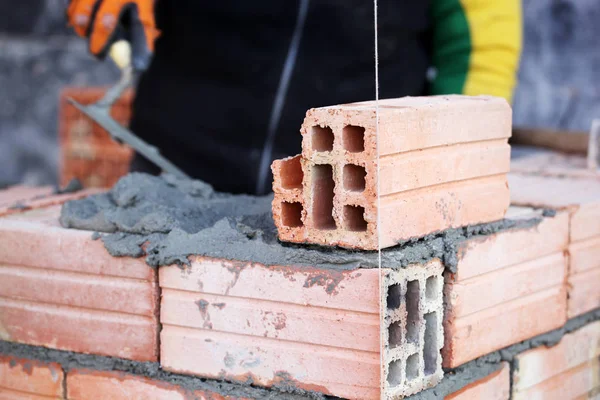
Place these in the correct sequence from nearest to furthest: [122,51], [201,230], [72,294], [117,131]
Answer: [201,230] → [72,294] → [117,131] → [122,51]

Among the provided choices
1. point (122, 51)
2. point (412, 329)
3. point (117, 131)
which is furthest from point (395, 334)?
point (122, 51)

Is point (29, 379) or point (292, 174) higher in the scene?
point (292, 174)

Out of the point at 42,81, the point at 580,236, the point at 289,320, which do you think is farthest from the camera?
the point at 42,81

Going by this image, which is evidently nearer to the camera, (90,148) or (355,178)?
(355,178)

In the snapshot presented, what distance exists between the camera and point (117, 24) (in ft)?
8.75

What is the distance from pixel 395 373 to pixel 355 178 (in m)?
0.40

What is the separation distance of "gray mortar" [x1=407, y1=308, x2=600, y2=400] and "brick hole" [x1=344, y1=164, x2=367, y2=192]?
457mm

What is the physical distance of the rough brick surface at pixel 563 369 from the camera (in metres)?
2.28

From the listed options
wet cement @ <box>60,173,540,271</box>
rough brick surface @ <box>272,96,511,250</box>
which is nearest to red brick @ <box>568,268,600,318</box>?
wet cement @ <box>60,173,540,271</box>

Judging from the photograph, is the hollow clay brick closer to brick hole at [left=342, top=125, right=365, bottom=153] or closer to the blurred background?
brick hole at [left=342, top=125, right=365, bottom=153]

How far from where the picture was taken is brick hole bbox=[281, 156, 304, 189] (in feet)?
6.07

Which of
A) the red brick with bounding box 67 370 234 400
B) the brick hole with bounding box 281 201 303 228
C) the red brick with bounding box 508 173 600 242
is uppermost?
the brick hole with bounding box 281 201 303 228

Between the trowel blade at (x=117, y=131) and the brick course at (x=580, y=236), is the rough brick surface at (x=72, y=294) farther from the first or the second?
the brick course at (x=580, y=236)

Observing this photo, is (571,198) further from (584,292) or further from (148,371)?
(148,371)
